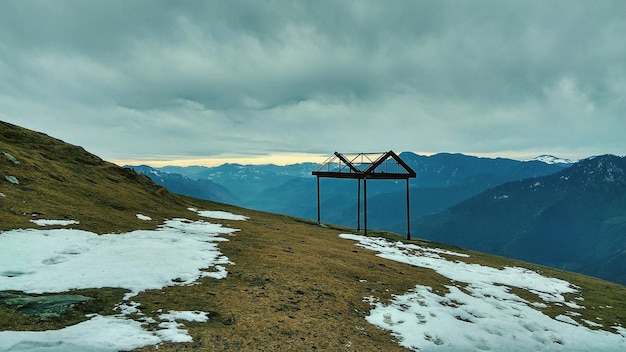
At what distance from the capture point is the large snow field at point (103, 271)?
36.4 feet

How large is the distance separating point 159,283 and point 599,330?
25708 mm

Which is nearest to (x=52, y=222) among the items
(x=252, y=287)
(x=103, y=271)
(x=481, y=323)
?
(x=103, y=271)

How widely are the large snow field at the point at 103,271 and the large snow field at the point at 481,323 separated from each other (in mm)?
9773

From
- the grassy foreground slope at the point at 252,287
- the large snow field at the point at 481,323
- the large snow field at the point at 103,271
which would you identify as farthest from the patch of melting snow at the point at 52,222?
the large snow field at the point at 481,323

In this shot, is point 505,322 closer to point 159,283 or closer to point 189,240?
point 159,283

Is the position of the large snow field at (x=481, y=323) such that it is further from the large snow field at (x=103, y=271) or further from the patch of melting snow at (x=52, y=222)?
the patch of melting snow at (x=52, y=222)

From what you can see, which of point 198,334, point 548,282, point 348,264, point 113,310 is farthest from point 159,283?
point 548,282

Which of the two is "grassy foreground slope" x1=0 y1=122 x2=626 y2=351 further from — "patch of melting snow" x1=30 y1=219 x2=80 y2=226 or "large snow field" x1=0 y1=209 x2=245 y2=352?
"large snow field" x1=0 y1=209 x2=245 y2=352

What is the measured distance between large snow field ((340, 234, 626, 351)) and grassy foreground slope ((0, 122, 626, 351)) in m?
1.03

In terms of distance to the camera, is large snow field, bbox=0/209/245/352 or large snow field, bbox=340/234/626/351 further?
large snow field, bbox=340/234/626/351

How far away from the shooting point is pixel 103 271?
704 inches

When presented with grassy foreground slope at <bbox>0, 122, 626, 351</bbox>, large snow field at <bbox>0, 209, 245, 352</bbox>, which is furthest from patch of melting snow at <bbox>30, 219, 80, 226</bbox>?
grassy foreground slope at <bbox>0, 122, 626, 351</bbox>

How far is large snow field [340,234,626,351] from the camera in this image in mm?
16312

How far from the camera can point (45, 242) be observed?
816 inches
